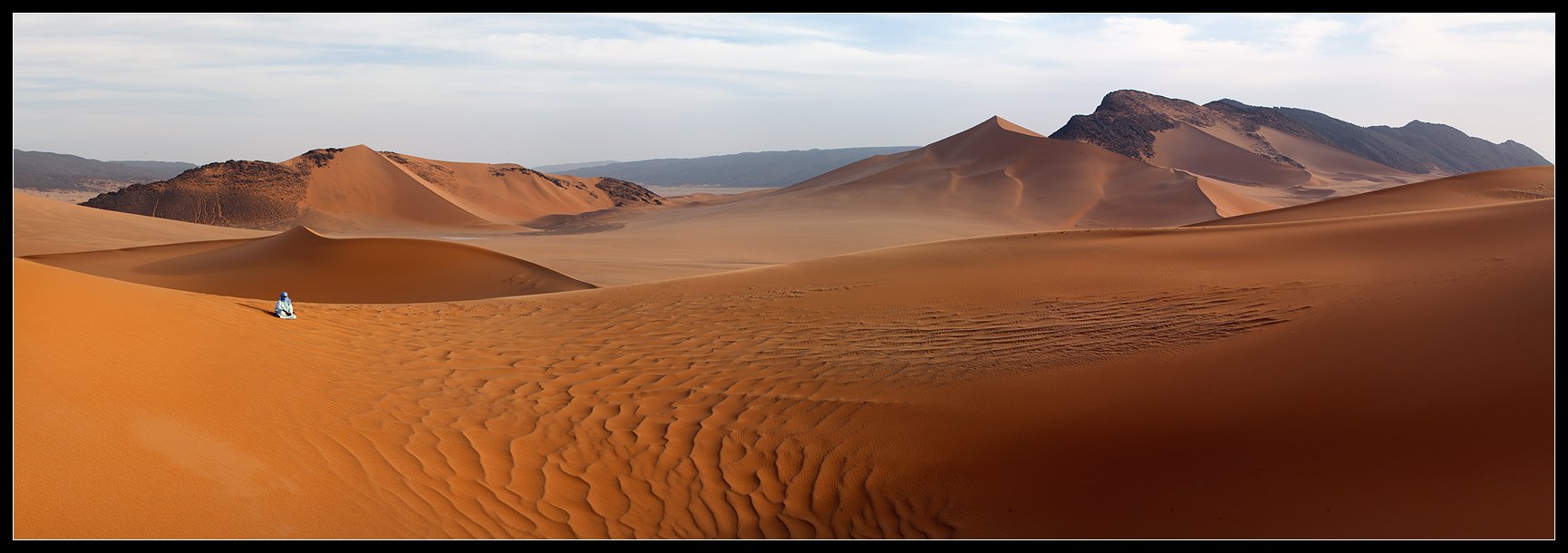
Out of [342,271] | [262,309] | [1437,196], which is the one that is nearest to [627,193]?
[342,271]

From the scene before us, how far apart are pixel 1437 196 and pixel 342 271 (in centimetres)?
2428

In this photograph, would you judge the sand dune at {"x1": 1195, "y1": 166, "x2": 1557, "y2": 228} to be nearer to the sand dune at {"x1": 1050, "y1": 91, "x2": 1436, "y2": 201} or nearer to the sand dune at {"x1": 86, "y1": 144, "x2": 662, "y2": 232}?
the sand dune at {"x1": 1050, "y1": 91, "x2": 1436, "y2": 201}

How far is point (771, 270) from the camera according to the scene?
1467 cm

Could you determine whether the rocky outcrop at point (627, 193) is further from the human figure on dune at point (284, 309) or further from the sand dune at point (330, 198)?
the human figure on dune at point (284, 309)

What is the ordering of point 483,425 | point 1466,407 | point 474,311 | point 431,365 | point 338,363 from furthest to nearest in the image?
point 474,311 < point 431,365 < point 338,363 < point 483,425 < point 1466,407

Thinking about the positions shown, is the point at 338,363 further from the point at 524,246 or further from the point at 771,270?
the point at 524,246

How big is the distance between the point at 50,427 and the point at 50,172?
520ft

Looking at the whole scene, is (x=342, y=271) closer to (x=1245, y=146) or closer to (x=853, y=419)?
(x=853, y=419)

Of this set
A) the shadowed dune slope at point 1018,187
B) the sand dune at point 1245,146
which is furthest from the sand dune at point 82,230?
the sand dune at point 1245,146

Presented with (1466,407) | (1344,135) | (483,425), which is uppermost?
(1344,135)

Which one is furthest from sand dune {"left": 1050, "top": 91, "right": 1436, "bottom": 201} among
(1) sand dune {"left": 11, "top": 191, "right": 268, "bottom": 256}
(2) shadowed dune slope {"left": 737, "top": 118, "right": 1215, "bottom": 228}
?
(1) sand dune {"left": 11, "top": 191, "right": 268, "bottom": 256}

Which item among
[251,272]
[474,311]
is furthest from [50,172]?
[474,311]

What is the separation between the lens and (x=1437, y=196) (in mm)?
22812

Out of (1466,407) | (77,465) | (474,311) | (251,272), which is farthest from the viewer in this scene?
(251,272)
